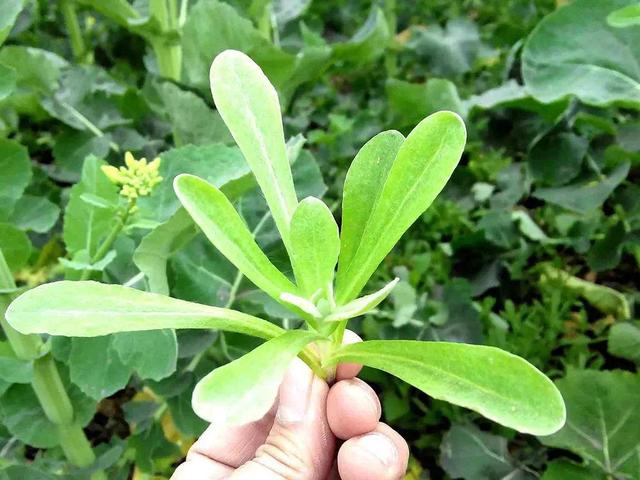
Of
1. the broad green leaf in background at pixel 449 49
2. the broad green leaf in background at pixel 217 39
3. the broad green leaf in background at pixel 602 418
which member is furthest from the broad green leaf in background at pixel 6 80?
the broad green leaf in background at pixel 449 49

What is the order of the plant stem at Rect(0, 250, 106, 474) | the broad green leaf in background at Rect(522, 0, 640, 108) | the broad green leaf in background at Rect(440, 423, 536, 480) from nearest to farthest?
the plant stem at Rect(0, 250, 106, 474), the broad green leaf in background at Rect(440, 423, 536, 480), the broad green leaf in background at Rect(522, 0, 640, 108)

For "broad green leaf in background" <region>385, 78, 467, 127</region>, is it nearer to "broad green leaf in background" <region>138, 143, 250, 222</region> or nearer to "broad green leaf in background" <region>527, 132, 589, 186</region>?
"broad green leaf in background" <region>527, 132, 589, 186</region>

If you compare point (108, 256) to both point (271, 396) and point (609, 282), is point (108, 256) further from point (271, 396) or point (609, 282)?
point (609, 282)

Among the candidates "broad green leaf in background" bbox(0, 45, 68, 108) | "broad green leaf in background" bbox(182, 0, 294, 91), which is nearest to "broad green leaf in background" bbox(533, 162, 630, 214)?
"broad green leaf in background" bbox(182, 0, 294, 91)

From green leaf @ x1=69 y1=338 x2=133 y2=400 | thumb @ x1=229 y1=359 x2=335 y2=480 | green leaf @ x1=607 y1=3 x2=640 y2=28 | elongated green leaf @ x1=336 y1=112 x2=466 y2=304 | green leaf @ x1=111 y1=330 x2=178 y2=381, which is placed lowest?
green leaf @ x1=69 y1=338 x2=133 y2=400

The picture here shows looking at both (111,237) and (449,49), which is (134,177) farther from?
(449,49)

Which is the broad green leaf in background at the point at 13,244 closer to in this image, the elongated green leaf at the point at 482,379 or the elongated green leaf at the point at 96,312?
the elongated green leaf at the point at 96,312
